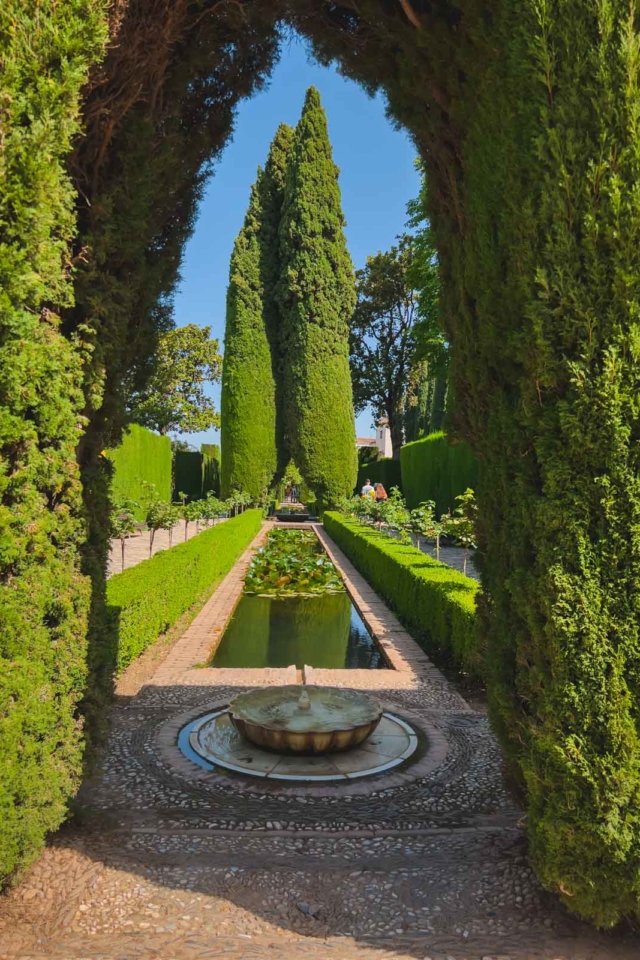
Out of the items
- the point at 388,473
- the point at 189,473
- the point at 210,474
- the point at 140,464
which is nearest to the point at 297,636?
the point at 140,464

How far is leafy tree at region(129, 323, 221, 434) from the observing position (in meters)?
31.6

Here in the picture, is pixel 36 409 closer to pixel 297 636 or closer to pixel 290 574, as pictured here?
pixel 297 636

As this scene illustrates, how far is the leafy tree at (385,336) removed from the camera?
32875 millimetres

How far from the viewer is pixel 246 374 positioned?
23.7 meters

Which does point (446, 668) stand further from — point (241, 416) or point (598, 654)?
point (241, 416)

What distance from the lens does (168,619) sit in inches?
273

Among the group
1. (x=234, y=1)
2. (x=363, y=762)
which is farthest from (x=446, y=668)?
(x=234, y=1)

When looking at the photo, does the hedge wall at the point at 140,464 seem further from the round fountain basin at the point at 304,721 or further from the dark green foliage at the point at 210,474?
the round fountain basin at the point at 304,721

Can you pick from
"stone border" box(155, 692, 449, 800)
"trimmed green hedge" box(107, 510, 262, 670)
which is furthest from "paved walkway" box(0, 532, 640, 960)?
"trimmed green hedge" box(107, 510, 262, 670)

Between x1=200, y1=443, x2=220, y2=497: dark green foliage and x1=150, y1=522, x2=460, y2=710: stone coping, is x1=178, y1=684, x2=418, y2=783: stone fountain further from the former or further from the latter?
x1=200, y1=443, x2=220, y2=497: dark green foliage

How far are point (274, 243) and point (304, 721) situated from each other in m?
23.7

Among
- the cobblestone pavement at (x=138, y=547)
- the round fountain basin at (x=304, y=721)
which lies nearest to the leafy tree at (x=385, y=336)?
the cobblestone pavement at (x=138, y=547)

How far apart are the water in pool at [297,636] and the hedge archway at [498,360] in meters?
4.02

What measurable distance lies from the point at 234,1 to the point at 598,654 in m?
3.57
